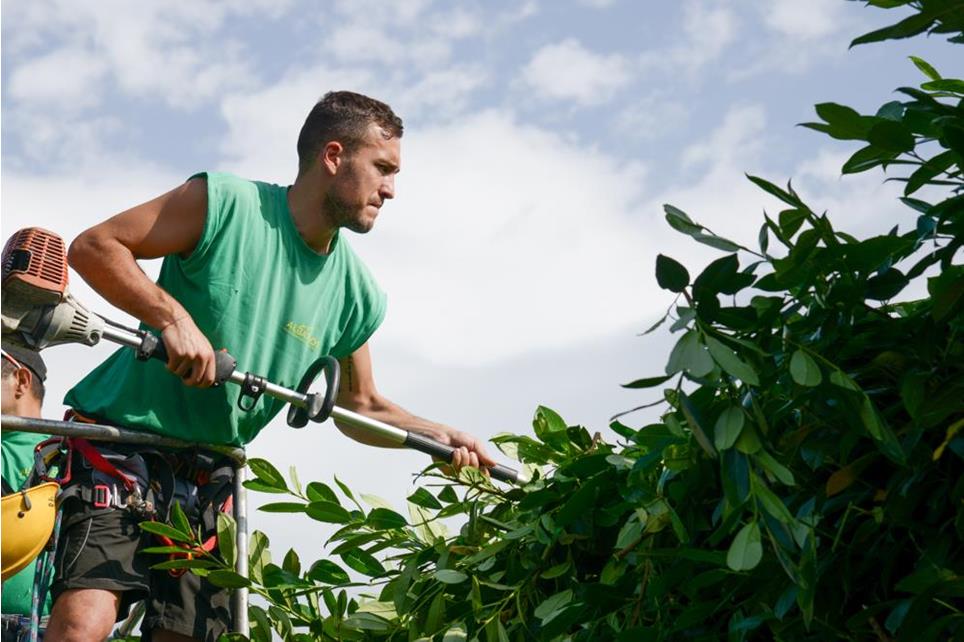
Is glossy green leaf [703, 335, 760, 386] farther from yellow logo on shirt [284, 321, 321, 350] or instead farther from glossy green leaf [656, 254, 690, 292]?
yellow logo on shirt [284, 321, 321, 350]

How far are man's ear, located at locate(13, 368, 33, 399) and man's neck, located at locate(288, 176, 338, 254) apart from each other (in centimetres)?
177

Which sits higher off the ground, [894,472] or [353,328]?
[353,328]

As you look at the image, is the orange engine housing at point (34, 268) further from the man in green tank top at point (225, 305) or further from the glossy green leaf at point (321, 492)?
the glossy green leaf at point (321, 492)

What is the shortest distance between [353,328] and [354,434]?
0.36 metres

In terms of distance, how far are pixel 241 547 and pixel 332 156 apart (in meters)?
1.44

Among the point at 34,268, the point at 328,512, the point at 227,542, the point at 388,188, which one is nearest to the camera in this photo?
the point at 328,512

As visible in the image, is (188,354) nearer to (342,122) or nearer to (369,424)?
(369,424)

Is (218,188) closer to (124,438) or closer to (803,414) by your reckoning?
(124,438)

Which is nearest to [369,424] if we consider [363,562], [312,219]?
[312,219]

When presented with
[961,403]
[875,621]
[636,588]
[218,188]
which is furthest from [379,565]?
[218,188]

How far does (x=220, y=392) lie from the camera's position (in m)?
3.41

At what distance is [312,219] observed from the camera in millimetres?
3830

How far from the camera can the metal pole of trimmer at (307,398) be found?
3.15m

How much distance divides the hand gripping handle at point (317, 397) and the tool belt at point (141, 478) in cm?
28
